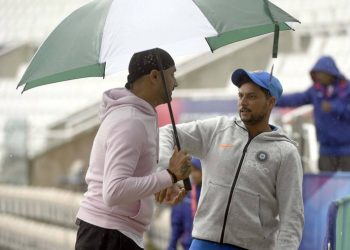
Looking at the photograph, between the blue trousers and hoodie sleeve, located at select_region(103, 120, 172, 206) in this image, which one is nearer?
hoodie sleeve, located at select_region(103, 120, 172, 206)

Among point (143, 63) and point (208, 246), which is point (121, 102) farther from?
point (208, 246)

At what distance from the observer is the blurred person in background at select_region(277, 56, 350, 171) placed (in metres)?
7.70

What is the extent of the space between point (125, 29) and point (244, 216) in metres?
1.06

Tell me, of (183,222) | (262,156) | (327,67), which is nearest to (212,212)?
(262,156)

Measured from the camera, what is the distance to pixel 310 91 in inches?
311

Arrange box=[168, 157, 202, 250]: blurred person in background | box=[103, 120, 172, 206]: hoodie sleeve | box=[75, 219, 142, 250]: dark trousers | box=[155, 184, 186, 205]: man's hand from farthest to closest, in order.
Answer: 1. box=[168, 157, 202, 250]: blurred person in background
2. box=[155, 184, 186, 205]: man's hand
3. box=[75, 219, 142, 250]: dark trousers
4. box=[103, 120, 172, 206]: hoodie sleeve

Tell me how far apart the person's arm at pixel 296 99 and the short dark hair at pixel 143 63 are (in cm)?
408

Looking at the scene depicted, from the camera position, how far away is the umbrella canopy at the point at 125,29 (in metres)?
3.85

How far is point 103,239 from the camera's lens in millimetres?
3752

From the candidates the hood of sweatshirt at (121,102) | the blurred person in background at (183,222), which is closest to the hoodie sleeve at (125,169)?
the hood of sweatshirt at (121,102)

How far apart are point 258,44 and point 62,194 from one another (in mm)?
5395

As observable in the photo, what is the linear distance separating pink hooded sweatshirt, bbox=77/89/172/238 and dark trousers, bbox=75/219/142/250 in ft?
0.08

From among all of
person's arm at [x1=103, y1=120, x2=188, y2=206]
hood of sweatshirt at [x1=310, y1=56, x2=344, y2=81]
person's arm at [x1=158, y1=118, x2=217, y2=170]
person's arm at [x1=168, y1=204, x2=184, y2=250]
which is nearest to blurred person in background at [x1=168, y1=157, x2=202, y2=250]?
person's arm at [x1=168, y1=204, x2=184, y2=250]

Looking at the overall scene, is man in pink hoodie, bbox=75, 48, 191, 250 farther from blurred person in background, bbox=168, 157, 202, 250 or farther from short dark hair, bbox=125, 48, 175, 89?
blurred person in background, bbox=168, 157, 202, 250
